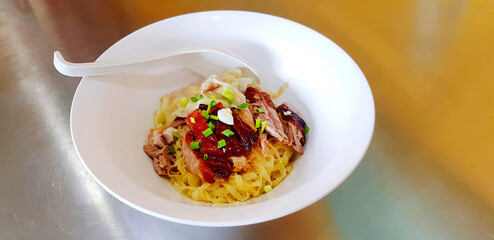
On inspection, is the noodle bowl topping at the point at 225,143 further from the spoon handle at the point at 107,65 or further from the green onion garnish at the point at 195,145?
the spoon handle at the point at 107,65

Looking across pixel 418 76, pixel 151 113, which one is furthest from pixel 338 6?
pixel 151 113

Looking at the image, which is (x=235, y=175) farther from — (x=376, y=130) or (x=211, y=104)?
(x=376, y=130)

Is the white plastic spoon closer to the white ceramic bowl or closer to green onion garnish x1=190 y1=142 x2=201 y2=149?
the white ceramic bowl

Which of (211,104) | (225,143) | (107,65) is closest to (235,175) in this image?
(225,143)

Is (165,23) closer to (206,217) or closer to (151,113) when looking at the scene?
(151,113)

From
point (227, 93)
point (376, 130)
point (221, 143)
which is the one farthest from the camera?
point (376, 130)

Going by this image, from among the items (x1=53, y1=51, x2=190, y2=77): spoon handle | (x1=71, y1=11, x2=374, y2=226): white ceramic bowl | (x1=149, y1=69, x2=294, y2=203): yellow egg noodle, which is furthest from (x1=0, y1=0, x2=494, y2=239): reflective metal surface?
(x1=53, y1=51, x2=190, y2=77): spoon handle
